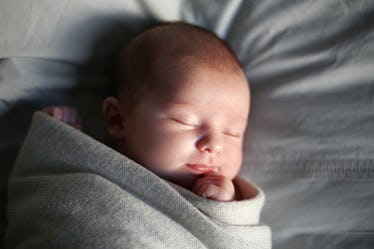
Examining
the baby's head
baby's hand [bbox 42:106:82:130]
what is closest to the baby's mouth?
the baby's head

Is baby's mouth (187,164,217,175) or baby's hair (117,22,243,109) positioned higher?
baby's hair (117,22,243,109)

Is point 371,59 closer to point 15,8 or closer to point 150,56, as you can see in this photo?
point 150,56

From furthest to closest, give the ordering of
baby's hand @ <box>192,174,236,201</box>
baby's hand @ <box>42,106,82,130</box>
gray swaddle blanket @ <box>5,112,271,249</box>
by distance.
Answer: baby's hand @ <box>42,106,82,130</box> → baby's hand @ <box>192,174,236,201</box> → gray swaddle blanket @ <box>5,112,271,249</box>

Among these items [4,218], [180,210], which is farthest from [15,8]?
[180,210]

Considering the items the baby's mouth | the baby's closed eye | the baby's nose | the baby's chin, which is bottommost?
the baby's chin

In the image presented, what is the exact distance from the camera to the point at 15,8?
41.3 inches

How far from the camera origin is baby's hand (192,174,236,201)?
A: 98 centimetres

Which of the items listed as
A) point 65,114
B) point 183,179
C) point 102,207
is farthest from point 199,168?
point 65,114

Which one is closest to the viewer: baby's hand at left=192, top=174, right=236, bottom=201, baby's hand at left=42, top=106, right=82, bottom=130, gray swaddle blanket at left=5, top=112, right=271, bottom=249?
gray swaddle blanket at left=5, top=112, right=271, bottom=249

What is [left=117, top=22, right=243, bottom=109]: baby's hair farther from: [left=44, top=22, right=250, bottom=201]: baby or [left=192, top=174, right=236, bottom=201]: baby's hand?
[left=192, top=174, right=236, bottom=201]: baby's hand

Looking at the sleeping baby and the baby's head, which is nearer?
the sleeping baby

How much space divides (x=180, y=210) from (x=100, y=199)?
16 cm

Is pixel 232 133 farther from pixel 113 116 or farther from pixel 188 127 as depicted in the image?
pixel 113 116

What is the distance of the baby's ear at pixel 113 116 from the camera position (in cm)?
112
